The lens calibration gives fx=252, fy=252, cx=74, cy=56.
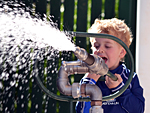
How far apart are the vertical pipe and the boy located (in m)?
0.43

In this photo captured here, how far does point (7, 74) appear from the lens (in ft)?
7.09

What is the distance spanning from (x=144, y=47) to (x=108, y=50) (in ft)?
2.15

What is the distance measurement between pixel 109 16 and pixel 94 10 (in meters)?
0.14

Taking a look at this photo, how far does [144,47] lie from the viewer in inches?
80.3

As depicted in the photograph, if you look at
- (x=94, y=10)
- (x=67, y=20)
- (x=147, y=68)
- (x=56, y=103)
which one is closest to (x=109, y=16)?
(x=94, y=10)

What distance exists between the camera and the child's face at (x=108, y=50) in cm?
147

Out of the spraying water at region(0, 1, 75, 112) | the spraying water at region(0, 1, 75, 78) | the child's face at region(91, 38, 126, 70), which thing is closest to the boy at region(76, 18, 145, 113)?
the child's face at region(91, 38, 126, 70)

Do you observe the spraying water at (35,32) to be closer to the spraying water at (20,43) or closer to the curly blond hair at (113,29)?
the spraying water at (20,43)

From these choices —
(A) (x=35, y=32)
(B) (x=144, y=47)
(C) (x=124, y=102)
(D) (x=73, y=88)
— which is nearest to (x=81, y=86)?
(D) (x=73, y=88)

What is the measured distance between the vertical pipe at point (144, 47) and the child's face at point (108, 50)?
0.55 metres

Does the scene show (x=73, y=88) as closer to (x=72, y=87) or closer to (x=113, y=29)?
(x=72, y=87)

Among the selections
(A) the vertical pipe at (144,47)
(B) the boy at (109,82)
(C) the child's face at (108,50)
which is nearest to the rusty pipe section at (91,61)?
(B) the boy at (109,82)

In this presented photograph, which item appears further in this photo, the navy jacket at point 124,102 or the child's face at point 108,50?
the child's face at point 108,50

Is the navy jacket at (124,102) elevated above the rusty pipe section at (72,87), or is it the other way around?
the rusty pipe section at (72,87)
